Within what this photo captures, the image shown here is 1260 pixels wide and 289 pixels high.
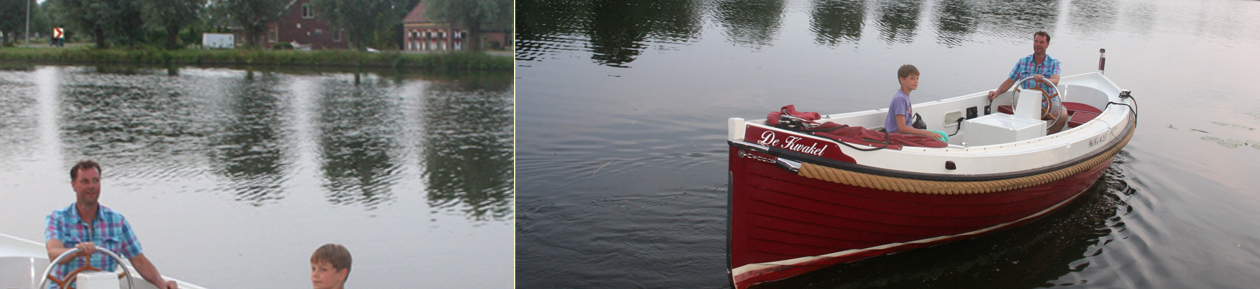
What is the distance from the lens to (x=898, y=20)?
54.2 ft

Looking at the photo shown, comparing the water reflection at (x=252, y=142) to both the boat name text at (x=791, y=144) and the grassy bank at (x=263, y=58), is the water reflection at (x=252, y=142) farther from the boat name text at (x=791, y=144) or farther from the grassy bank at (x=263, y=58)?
the boat name text at (x=791, y=144)

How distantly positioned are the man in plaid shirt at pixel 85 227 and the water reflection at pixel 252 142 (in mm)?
11623

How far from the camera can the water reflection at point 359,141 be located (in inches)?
590

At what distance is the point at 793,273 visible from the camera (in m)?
4.40

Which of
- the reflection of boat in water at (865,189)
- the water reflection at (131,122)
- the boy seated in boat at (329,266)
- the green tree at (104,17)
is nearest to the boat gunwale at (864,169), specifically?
the reflection of boat in water at (865,189)

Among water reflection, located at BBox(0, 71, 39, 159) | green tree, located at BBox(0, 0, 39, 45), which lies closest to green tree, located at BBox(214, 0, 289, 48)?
water reflection, located at BBox(0, 71, 39, 159)

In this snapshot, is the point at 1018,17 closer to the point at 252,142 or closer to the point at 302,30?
the point at 252,142

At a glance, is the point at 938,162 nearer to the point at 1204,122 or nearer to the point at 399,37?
the point at 1204,122

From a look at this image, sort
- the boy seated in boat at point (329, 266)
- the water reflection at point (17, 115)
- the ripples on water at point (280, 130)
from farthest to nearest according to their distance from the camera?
the water reflection at point (17, 115), the ripples on water at point (280, 130), the boy seated in boat at point (329, 266)

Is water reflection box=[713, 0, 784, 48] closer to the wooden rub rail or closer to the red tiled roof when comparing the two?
the wooden rub rail

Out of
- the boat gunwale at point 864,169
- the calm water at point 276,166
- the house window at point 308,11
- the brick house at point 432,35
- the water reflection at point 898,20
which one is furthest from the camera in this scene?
the brick house at point 432,35

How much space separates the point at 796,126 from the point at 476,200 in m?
11.9

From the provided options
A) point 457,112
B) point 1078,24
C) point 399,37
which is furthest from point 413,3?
Result: point 1078,24

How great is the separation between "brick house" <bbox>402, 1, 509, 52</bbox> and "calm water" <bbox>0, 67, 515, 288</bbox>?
1161mm
